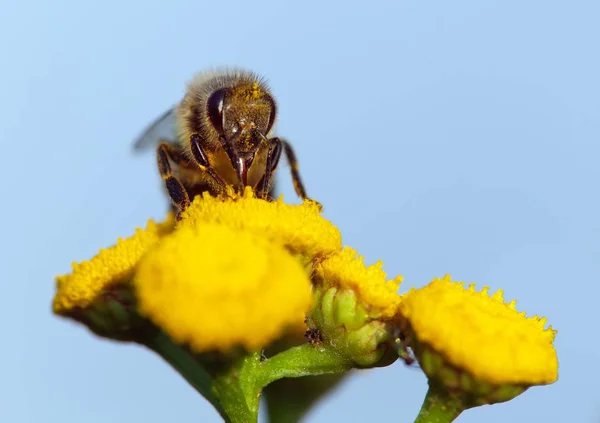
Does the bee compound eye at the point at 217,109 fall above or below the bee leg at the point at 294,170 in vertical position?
below

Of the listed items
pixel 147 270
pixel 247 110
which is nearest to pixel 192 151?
pixel 247 110

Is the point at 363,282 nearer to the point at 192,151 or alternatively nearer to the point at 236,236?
the point at 236,236

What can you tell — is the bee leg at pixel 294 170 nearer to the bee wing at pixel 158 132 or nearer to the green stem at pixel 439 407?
the bee wing at pixel 158 132

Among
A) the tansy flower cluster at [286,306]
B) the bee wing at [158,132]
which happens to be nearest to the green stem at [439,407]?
the tansy flower cluster at [286,306]

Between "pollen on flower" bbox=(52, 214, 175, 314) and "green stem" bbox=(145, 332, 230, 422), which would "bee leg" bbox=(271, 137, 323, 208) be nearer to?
"pollen on flower" bbox=(52, 214, 175, 314)

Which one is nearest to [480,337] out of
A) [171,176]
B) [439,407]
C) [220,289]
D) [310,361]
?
[439,407]

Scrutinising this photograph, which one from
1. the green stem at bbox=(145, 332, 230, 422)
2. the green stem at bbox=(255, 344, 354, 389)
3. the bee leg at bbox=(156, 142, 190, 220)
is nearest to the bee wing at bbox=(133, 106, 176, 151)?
the bee leg at bbox=(156, 142, 190, 220)
